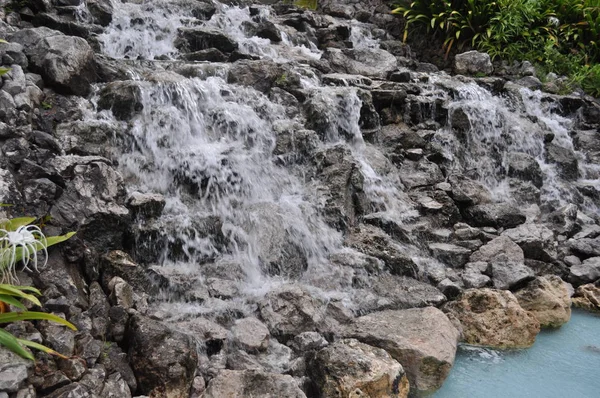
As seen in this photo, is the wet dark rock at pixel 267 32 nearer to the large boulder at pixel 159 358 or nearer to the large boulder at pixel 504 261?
the large boulder at pixel 504 261

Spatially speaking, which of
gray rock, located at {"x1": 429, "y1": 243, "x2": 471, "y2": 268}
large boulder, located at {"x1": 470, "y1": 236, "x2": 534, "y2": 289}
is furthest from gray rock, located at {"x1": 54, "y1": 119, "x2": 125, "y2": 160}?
large boulder, located at {"x1": 470, "y1": 236, "x2": 534, "y2": 289}

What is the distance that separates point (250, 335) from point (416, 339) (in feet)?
6.03

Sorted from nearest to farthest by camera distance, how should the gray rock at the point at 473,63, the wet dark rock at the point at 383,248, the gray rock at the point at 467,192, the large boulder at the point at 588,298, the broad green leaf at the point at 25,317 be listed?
the broad green leaf at the point at 25,317 < the wet dark rock at the point at 383,248 < the large boulder at the point at 588,298 < the gray rock at the point at 467,192 < the gray rock at the point at 473,63

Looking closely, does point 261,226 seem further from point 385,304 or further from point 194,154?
point 385,304

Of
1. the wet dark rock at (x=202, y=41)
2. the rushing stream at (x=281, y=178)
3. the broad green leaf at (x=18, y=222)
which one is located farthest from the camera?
the wet dark rock at (x=202, y=41)

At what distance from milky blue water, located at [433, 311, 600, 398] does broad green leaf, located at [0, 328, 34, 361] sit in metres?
3.89

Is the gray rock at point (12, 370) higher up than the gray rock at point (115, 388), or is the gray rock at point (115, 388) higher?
the gray rock at point (12, 370)

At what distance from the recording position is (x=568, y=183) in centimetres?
1110

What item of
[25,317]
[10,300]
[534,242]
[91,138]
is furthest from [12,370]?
[534,242]

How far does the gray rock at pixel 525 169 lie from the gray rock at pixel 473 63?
4.12 metres

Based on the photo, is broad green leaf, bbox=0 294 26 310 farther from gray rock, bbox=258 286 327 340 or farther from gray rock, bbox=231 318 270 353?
gray rock, bbox=258 286 327 340

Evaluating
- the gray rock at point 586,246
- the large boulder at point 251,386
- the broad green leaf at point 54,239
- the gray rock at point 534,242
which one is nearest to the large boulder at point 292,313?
the large boulder at point 251,386

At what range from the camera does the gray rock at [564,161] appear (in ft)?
37.0

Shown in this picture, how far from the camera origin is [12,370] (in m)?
3.42
